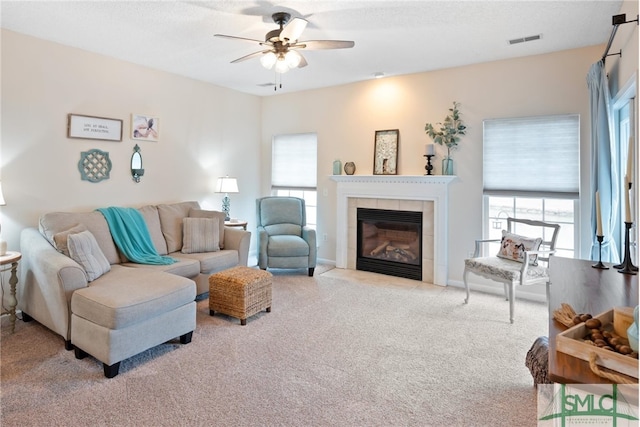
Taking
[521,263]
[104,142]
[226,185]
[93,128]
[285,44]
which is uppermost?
[285,44]

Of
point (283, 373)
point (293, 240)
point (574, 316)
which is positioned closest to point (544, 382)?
point (574, 316)

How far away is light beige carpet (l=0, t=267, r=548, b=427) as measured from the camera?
2066 mm

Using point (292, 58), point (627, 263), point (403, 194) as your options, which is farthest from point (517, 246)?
point (292, 58)

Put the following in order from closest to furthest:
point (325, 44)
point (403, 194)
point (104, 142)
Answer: point (325, 44), point (104, 142), point (403, 194)

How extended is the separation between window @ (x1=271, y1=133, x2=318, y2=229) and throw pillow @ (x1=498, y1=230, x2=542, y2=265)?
9.41 feet

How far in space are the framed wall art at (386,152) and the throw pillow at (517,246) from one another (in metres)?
1.70

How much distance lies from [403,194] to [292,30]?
108 inches

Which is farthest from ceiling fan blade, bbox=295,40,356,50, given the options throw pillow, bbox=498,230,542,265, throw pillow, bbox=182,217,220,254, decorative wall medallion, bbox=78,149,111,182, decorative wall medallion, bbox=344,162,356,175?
decorative wall medallion, bbox=78,149,111,182

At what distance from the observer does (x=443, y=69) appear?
4.57m

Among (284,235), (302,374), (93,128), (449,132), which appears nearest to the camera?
(302,374)

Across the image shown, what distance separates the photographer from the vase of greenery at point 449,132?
4477mm

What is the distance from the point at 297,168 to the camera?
19.5 ft

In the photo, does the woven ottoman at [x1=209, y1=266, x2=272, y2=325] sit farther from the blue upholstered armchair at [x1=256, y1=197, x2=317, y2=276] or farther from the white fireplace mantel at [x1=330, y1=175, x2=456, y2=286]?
the white fireplace mantel at [x1=330, y1=175, x2=456, y2=286]

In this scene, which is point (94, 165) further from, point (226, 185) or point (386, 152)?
point (386, 152)
